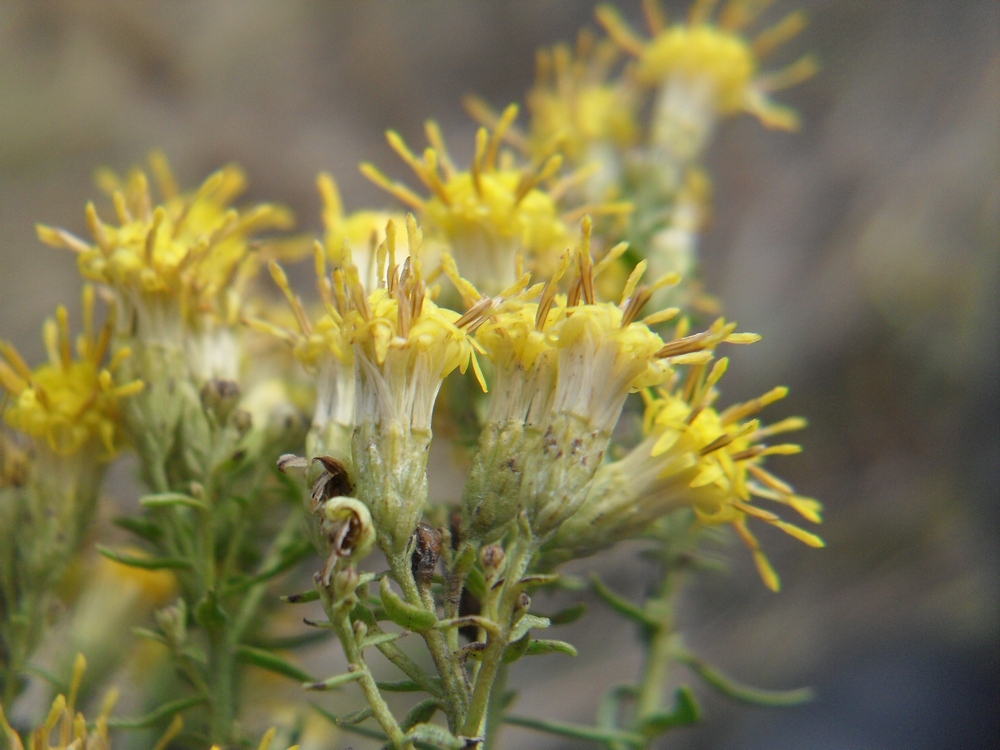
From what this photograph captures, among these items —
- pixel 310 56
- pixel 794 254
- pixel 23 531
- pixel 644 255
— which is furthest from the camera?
pixel 794 254

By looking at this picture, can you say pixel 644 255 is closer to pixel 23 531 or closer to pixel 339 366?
pixel 339 366

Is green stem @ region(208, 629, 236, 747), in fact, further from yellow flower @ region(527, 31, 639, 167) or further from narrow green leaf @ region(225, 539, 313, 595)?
yellow flower @ region(527, 31, 639, 167)

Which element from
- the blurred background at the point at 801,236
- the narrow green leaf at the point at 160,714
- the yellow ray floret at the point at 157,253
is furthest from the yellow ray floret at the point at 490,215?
the blurred background at the point at 801,236

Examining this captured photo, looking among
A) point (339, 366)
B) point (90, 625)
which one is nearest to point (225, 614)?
point (339, 366)

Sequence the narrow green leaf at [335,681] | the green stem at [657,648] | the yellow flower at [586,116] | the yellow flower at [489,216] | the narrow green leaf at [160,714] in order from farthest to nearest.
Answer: the yellow flower at [586,116], the green stem at [657,648], the yellow flower at [489,216], the narrow green leaf at [160,714], the narrow green leaf at [335,681]

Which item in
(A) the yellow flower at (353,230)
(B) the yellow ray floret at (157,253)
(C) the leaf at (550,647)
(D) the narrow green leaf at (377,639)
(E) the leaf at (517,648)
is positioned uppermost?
(A) the yellow flower at (353,230)

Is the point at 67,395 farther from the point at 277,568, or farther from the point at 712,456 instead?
the point at 712,456

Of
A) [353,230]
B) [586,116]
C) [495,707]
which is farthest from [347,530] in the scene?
[586,116]

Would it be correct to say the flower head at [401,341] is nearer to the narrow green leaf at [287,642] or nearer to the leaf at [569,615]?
the leaf at [569,615]
